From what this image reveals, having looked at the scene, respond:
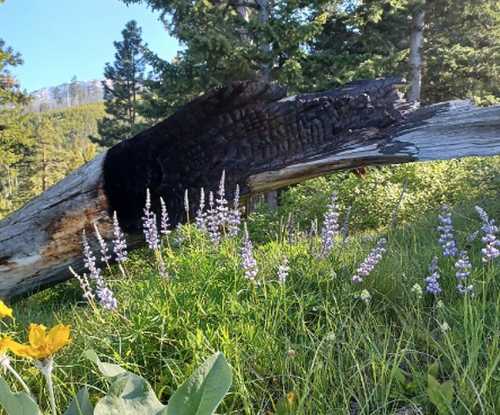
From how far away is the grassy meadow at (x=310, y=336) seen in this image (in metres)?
1.62

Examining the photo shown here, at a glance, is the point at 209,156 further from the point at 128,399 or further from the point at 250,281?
the point at 128,399

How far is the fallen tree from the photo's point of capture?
140 inches

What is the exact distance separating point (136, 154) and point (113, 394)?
8.46 feet

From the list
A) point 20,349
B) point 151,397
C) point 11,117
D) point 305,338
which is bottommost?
point 305,338

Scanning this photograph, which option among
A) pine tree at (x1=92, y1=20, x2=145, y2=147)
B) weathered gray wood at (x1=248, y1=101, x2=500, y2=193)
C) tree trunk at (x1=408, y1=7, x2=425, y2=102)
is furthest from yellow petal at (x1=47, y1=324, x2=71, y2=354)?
pine tree at (x1=92, y1=20, x2=145, y2=147)

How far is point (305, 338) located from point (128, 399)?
91 cm

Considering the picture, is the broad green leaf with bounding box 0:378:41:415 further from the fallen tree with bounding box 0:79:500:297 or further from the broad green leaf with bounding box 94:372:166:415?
the fallen tree with bounding box 0:79:500:297

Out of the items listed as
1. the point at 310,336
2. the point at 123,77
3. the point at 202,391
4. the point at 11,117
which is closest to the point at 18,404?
the point at 202,391

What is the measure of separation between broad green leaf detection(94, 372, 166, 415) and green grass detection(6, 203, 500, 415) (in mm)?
261

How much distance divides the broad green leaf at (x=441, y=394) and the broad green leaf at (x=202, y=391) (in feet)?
2.26

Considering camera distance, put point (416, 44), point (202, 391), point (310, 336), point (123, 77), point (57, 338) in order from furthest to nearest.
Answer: point (123, 77), point (416, 44), point (310, 336), point (202, 391), point (57, 338)

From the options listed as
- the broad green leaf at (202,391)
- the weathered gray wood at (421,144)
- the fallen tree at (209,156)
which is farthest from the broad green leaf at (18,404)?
the weathered gray wood at (421,144)

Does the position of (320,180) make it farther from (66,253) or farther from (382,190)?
(66,253)

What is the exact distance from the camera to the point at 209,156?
3.66m
